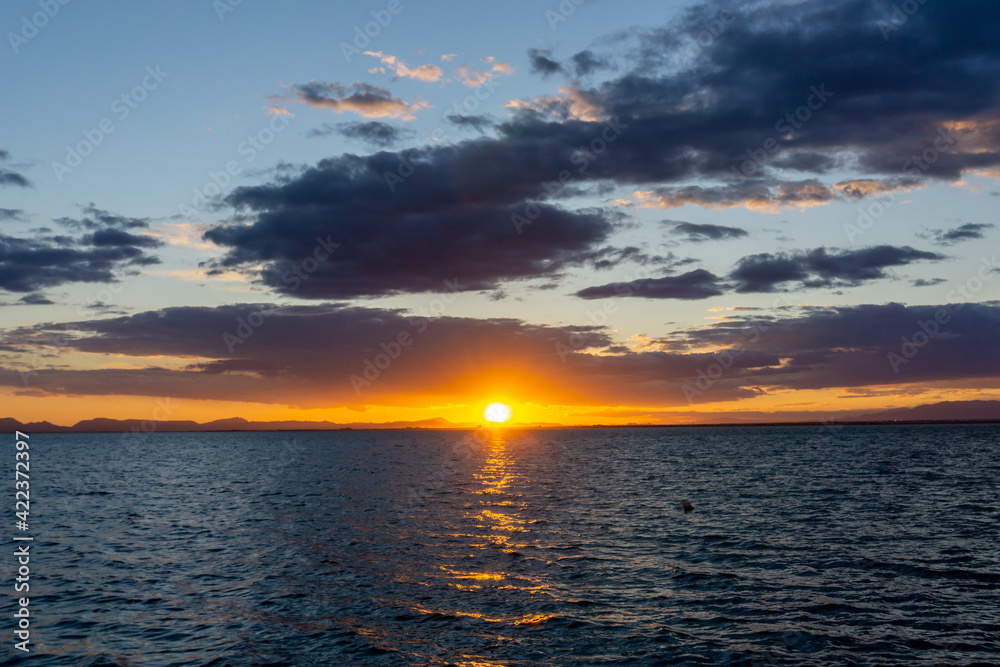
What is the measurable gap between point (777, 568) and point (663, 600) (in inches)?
337

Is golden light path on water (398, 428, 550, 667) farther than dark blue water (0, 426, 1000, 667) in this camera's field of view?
Yes

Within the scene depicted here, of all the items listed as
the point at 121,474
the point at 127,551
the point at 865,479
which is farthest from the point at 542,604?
the point at 121,474

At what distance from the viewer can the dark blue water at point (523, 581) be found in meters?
22.2

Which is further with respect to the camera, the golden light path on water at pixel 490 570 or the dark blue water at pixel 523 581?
the golden light path on water at pixel 490 570

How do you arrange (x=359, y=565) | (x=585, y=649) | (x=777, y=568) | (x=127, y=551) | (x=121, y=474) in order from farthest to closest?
1. (x=121, y=474)
2. (x=127, y=551)
3. (x=359, y=565)
4. (x=777, y=568)
5. (x=585, y=649)

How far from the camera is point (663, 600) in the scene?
27.2 meters

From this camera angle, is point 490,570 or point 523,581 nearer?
point 523,581

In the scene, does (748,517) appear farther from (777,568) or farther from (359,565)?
(359,565)

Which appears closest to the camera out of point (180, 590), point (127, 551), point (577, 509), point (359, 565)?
point (180, 590)

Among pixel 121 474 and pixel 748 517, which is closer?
pixel 748 517

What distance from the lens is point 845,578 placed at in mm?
29953

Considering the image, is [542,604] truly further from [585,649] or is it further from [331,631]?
[331,631]

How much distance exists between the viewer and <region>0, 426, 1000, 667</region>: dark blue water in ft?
72.8

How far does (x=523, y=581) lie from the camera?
3078cm
